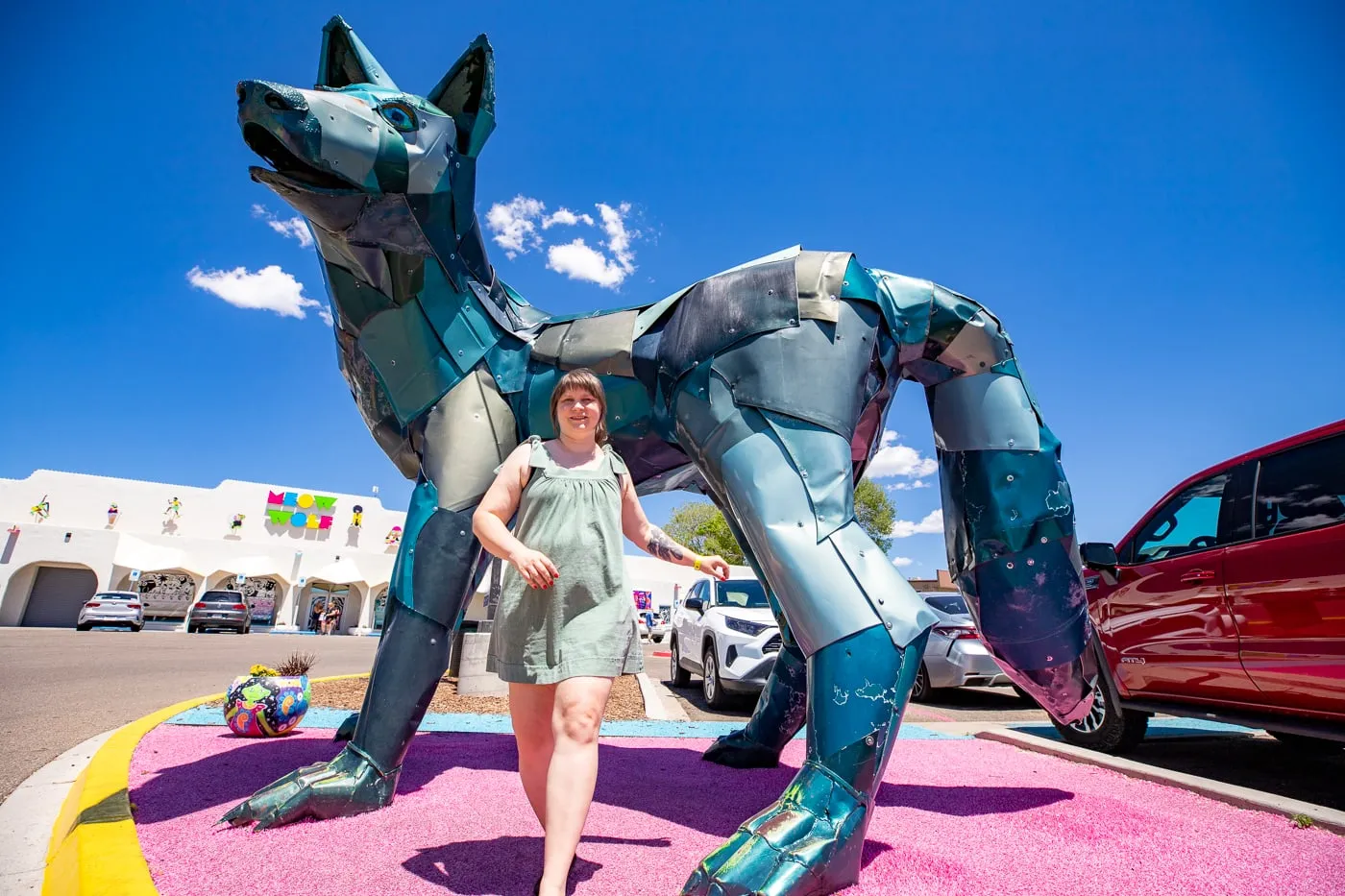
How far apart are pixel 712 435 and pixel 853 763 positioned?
109cm

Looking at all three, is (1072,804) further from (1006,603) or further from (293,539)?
(293,539)

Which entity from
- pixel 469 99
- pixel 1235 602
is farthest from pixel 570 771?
pixel 1235 602

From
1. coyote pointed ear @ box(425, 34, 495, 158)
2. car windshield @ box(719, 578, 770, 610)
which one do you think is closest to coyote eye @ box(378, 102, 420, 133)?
coyote pointed ear @ box(425, 34, 495, 158)

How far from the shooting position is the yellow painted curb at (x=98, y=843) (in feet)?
6.07

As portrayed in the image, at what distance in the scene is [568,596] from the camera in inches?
74.2

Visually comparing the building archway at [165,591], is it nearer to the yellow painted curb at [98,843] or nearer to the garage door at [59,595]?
the garage door at [59,595]

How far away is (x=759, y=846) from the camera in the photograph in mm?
1782

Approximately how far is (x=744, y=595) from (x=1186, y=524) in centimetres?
474

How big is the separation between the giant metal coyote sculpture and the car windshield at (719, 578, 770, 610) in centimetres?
515

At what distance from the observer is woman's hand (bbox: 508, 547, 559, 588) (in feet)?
5.63

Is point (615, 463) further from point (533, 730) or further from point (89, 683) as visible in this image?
point (89, 683)

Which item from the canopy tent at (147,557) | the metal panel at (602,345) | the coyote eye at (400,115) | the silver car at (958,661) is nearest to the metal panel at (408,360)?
the metal panel at (602,345)

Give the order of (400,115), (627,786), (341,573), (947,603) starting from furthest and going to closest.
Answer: (341,573), (947,603), (627,786), (400,115)

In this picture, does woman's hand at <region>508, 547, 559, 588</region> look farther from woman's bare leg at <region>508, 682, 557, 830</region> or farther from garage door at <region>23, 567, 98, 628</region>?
garage door at <region>23, 567, 98, 628</region>
